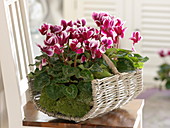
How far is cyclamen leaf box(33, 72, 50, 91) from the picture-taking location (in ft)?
4.31

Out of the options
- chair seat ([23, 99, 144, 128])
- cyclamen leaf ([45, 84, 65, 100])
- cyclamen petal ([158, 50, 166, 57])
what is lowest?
cyclamen petal ([158, 50, 166, 57])

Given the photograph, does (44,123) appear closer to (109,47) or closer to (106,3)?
(109,47)

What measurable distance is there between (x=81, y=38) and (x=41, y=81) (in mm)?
199

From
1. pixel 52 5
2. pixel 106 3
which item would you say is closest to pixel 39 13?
pixel 52 5

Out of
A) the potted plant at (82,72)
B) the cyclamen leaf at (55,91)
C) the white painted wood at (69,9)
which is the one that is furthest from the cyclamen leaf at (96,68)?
the white painted wood at (69,9)

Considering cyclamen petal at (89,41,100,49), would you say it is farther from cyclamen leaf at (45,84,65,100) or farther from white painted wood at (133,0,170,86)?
white painted wood at (133,0,170,86)

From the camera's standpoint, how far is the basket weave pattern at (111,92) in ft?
4.15

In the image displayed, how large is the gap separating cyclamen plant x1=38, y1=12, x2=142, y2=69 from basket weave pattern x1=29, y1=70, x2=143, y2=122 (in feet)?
0.32

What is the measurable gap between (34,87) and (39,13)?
229 cm

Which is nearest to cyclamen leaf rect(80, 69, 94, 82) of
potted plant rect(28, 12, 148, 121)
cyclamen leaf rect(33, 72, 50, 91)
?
potted plant rect(28, 12, 148, 121)

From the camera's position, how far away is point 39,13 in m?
3.55

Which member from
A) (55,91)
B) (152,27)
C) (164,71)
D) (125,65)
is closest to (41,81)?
(55,91)

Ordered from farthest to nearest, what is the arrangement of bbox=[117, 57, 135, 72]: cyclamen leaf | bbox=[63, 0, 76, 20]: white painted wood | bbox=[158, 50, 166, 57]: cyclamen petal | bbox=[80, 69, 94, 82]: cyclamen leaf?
bbox=[63, 0, 76, 20]: white painted wood, bbox=[158, 50, 166, 57]: cyclamen petal, bbox=[117, 57, 135, 72]: cyclamen leaf, bbox=[80, 69, 94, 82]: cyclamen leaf

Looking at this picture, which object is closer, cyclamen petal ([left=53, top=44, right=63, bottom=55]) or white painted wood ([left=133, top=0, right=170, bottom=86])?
cyclamen petal ([left=53, top=44, right=63, bottom=55])
